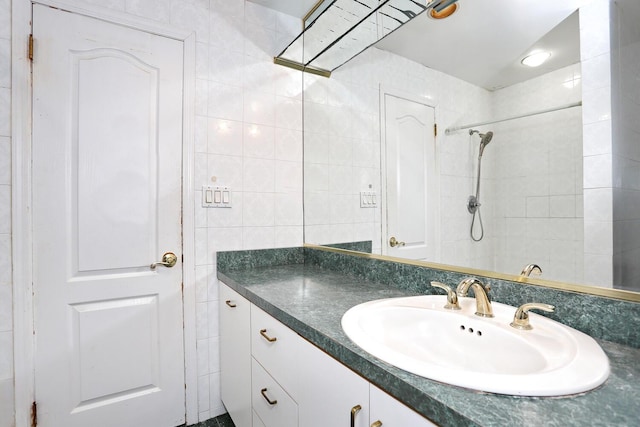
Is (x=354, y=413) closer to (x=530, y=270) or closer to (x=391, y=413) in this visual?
(x=391, y=413)

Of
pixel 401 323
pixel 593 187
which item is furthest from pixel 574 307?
pixel 401 323

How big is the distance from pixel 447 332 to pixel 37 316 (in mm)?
1636

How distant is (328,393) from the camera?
31.7 inches

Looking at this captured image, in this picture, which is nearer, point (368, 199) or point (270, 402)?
point (270, 402)

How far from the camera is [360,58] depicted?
67.0 inches

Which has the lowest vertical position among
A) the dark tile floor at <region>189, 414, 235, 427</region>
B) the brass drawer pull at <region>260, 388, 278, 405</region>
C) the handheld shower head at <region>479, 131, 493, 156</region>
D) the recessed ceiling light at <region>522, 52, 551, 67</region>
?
the dark tile floor at <region>189, 414, 235, 427</region>

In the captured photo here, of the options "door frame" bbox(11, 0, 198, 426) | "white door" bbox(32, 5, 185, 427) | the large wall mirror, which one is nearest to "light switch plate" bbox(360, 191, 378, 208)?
the large wall mirror

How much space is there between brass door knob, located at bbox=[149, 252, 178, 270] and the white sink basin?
1054mm

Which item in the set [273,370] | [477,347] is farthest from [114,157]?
[477,347]

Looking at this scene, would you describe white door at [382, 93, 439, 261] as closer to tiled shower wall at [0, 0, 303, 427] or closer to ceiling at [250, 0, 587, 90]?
ceiling at [250, 0, 587, 90]

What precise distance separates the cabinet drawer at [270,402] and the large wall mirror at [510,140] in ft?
2.33

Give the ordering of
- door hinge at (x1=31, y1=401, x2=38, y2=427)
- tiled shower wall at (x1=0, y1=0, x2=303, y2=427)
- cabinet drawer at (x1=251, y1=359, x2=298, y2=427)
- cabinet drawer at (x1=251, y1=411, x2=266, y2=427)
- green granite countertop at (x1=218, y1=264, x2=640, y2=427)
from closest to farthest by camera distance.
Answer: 1. green granite countertop at (x1=218, y1=264, x2=640, y2=427)
2. cabinet drawer at (x1=251, y1=359, x2=298, y2=427)
3. cabinet drawer at (x1=251, y1=411, x2=266, y2=427)
4. door hinge at (x1=31, y1=401, x2=38, y2=427)
5. tiled shower wall at (x1=0, y1=0, x2=303, y2=427)

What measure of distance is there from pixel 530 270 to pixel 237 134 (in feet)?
4.97

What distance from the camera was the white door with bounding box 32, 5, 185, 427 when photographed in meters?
1.37
